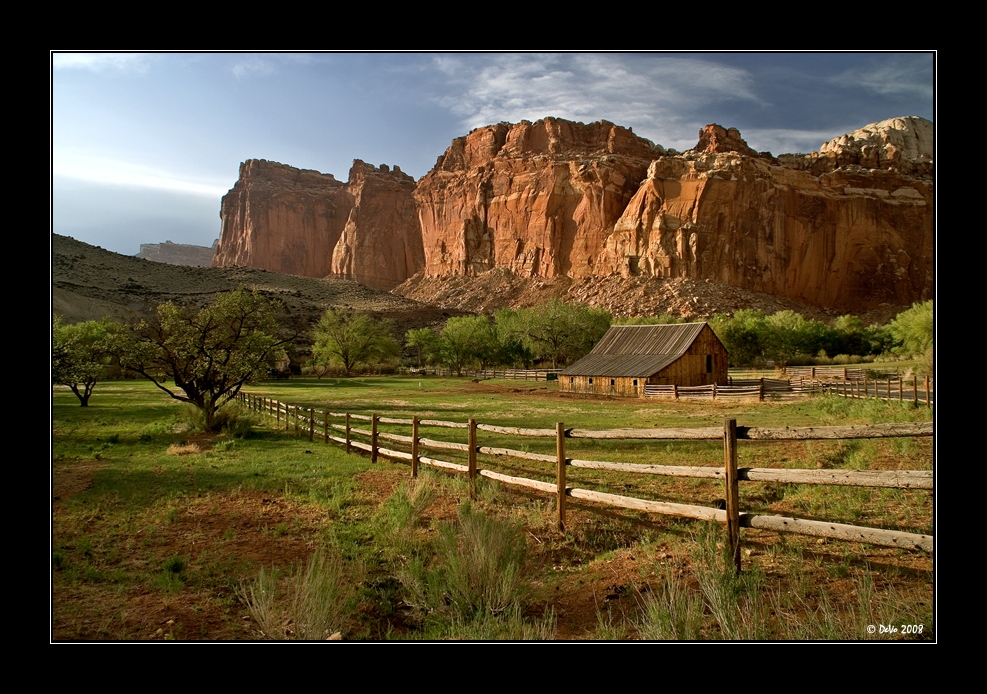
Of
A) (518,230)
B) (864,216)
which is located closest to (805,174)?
(864,216)

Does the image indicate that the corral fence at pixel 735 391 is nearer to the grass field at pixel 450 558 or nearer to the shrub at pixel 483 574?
the grass field at pixel 450 558

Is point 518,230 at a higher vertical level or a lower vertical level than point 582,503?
higher

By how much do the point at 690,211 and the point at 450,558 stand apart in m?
114

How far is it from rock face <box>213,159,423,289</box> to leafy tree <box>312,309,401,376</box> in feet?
363

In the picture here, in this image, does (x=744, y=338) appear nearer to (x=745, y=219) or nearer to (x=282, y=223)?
(x=745, y=219)

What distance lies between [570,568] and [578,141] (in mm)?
141323

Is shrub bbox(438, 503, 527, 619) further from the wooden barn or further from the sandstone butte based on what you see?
the sandstone butte

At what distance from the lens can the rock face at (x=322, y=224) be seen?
166 metres

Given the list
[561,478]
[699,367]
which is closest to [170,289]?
[699,367]

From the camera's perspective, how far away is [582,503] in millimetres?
7582

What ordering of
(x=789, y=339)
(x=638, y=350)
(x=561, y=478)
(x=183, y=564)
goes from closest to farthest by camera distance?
(x=183, y=564) < (x=561, y=478) < (x=638, y=350) < (x=789, y=339)

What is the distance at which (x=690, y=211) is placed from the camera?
107812mm

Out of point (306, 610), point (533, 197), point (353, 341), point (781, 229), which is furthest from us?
point (533, 197)
